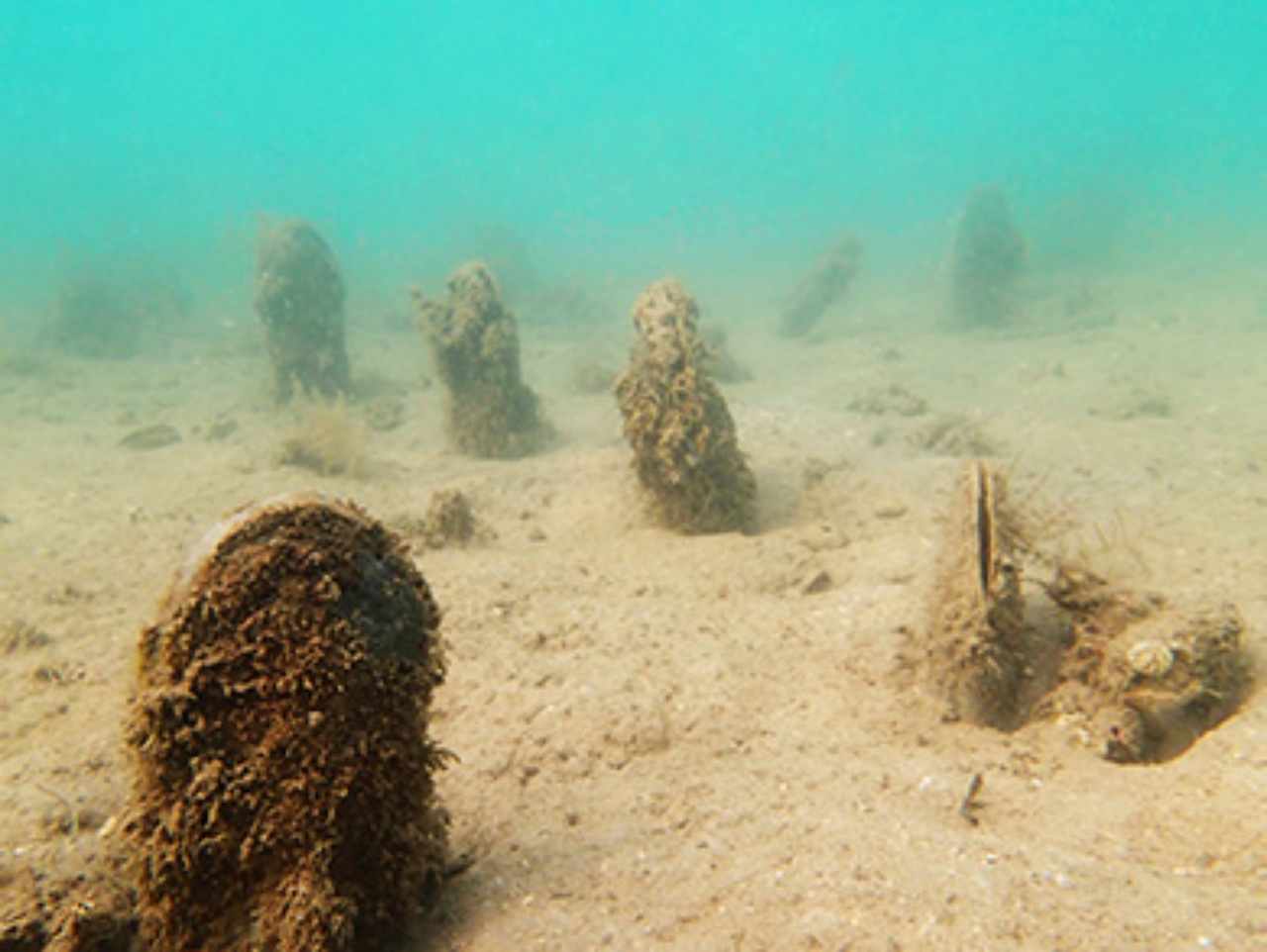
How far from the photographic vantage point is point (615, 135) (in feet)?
477

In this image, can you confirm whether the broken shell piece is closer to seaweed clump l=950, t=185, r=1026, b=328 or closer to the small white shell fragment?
the small white shell fragment

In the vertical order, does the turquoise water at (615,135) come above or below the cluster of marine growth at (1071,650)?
above

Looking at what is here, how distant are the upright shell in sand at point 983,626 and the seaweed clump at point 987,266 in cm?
1974

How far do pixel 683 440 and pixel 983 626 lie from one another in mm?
3608

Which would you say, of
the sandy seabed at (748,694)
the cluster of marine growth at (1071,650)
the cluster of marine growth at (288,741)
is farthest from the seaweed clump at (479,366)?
the cluster of marine growth at (288,741)

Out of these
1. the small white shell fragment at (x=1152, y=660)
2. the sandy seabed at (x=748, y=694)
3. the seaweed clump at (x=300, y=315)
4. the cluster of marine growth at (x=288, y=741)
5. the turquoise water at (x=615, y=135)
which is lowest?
the sandy seabed at (x=748, y=694)

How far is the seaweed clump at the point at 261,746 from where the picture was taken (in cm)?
202

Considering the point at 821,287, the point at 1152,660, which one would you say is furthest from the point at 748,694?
the point at 821,287

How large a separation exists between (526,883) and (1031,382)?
14.9 meters

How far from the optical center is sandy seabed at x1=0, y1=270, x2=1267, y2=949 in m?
2.36

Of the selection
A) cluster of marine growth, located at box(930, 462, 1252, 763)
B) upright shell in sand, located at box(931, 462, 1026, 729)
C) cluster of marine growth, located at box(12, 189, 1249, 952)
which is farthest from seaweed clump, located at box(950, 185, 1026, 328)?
cluster of marine growth, located at box(12, 189, 1249, 952)

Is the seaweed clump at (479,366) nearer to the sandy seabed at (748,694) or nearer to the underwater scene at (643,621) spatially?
the underwater scene at (643,621)

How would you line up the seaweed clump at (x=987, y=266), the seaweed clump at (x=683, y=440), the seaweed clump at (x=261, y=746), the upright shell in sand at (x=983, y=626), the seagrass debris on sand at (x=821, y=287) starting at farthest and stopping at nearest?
the seagrass debris on sand at (x=821, y=287) → the seaweed clump at (x=987, y=266) → the seaweed clump at (x=683, y=440) → the upright shell in sand at (x=983, y=626) → the seaweed clump at (x=261, y=746)

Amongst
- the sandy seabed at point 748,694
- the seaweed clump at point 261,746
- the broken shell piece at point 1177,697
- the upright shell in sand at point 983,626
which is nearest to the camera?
the seaweed clump at point 261,746
